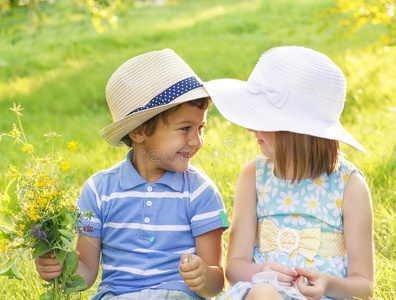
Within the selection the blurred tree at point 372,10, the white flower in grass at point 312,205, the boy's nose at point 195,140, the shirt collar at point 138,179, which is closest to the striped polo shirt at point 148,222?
the shirt collar at point 138,179

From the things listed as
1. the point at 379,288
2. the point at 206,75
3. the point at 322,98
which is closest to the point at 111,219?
the point at 322,98

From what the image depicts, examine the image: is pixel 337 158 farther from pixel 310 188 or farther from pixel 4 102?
pixel 4 102

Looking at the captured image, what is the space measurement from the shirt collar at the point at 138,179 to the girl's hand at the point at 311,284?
2.29 ft

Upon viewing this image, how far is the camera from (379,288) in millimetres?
2494

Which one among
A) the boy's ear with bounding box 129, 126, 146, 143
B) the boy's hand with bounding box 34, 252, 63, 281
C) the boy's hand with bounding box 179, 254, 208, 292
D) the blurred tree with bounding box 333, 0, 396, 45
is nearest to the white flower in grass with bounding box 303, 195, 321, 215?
the boy's hand with bounding box 179, 254, 208, 292

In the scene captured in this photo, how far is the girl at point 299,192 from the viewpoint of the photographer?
205 cm

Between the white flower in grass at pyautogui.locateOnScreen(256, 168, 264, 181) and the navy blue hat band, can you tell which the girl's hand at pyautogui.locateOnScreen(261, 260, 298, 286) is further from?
the navy blue hat band

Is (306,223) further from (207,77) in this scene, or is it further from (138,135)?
(207,77)

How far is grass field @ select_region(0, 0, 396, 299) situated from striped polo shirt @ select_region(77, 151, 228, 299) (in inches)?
17.2

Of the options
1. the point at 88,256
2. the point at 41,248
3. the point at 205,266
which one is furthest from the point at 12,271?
the point at 205,266

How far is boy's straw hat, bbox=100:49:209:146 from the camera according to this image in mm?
2354

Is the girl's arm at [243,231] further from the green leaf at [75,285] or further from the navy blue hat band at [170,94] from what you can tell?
the green leaf at [75,285]

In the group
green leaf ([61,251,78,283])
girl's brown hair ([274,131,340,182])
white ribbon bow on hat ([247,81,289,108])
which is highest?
white ribbon bow on hat ([247,81,289,108])

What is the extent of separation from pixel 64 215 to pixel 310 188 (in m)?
1.02
